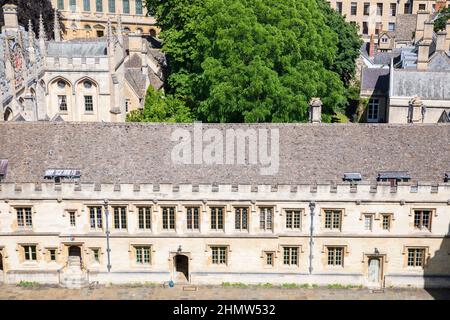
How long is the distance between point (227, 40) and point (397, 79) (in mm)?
18776

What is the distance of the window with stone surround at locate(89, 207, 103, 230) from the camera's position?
3794 cm

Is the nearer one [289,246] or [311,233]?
[311,233]

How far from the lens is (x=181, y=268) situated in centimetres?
3975

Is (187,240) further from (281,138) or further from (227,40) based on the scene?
(227,40)

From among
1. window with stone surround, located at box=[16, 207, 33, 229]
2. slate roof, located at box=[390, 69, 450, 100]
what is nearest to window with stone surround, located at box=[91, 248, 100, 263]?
window with stone surround, located at box=[16, 207, 33, 229]

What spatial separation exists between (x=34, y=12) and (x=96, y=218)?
51252mm

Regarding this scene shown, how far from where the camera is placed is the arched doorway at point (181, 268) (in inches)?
1545

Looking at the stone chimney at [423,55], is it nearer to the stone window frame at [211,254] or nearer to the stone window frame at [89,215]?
the stone window frame at [211,254]

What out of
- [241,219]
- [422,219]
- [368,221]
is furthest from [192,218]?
[422,219]

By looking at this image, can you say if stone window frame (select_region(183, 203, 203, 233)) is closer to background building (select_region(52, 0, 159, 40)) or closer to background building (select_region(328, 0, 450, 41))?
background building (select_region(52, 0, 159, 40))

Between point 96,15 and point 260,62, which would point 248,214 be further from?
point 96,15

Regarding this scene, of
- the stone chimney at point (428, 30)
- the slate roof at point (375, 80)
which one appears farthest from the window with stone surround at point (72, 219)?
the stone chimney at point (428, 30)

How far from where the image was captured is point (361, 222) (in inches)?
1489

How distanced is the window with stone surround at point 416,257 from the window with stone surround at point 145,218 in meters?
16.4
